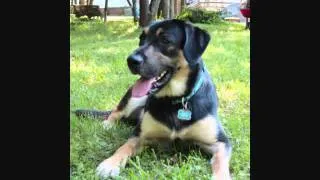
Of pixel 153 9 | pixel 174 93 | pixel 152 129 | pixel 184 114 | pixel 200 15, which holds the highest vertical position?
pixel 153 9

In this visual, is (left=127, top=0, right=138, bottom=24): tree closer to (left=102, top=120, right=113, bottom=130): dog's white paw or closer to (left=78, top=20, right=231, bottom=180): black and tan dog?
(left=102, top=120, right=113, bottom=130): dog's white paw

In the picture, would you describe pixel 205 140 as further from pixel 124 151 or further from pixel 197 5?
pixel 197 5

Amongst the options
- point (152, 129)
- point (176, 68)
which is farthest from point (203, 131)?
point (176, 68)

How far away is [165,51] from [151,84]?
250mm

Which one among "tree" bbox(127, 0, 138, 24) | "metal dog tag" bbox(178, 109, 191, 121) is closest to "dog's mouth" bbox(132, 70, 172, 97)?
"metal dog tag" bbox(178, 109, 191, 121)

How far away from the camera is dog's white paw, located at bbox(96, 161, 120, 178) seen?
3.42 meters

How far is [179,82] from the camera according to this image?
369cm

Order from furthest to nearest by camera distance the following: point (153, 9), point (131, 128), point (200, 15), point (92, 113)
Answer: point (200, 15), point (153, 9), point (92, 113), point (131, 128)

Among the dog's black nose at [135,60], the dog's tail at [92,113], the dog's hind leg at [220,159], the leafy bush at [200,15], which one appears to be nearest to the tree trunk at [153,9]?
the leafy bush at [200,15]

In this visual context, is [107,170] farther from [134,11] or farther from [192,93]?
[134,11]

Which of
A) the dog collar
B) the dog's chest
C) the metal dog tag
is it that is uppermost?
the dog collar

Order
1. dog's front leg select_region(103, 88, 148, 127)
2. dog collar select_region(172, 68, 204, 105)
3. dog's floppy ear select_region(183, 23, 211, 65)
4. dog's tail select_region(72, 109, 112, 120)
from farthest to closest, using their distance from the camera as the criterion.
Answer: dog's tail select_region(72, 109, 112, 120)
dog's front leg select_region(103, 88, 148, 127)
dog collar select_region(172, 68, 204, 105)
dog's floppy ear select_region(183, 23, 211, 65)

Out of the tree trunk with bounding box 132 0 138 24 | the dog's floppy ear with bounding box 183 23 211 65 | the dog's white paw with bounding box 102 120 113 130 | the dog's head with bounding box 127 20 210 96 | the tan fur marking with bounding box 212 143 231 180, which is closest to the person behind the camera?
the tan fur marking with bounding box 212 143 231 180
